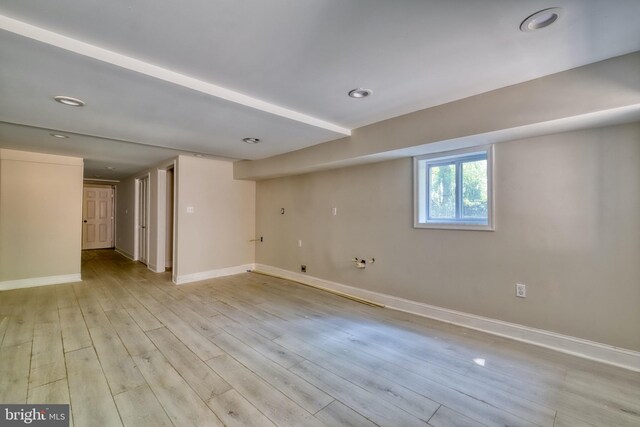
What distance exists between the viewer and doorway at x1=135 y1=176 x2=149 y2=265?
6185 mm

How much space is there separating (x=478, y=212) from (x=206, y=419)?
304cm

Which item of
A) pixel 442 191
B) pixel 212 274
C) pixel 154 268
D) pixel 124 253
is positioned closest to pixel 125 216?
pixel 124 253

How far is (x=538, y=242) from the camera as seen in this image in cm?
258

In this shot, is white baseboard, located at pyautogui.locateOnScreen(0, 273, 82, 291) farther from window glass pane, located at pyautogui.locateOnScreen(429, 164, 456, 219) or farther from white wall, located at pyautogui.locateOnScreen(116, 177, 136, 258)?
window glass pane, located at pyautogui.locateOnScreen(429, 164, 456, 219)

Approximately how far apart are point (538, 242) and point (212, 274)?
4.93 m

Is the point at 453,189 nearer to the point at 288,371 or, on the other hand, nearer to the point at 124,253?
the point at 288,371

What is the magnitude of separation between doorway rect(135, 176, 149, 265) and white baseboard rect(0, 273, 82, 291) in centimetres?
136

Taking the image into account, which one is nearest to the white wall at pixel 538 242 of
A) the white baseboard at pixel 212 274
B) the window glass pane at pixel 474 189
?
the window glass pane at pixel 474 189

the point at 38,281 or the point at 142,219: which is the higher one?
the point at 142,219

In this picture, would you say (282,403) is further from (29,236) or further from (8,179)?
(8,179)

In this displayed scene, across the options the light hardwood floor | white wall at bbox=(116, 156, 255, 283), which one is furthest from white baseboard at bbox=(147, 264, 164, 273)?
the light hardwood floor

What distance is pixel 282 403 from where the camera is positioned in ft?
5.89
